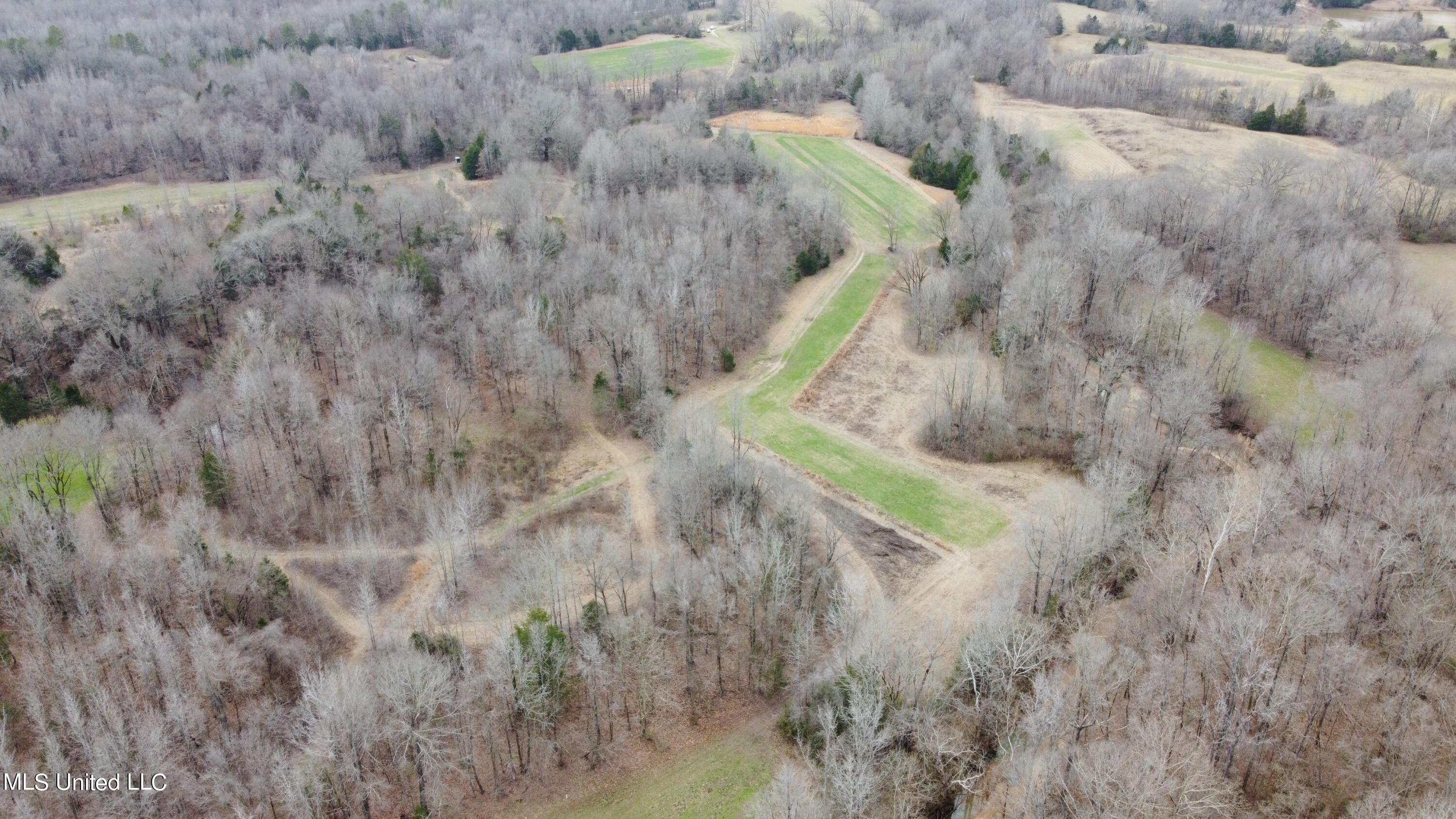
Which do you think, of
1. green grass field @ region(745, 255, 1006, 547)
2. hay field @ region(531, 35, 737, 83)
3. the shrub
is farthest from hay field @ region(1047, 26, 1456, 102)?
green grass field @ region(745, 255, 1006, 547)

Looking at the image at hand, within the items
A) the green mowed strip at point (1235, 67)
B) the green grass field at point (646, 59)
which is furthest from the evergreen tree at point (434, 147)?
the green mowed strip at point (1235, 67)

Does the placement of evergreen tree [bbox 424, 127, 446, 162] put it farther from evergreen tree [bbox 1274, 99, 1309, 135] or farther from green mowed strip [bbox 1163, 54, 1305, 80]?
green mowed strip [bbox 1163, 54, 1305, 80]

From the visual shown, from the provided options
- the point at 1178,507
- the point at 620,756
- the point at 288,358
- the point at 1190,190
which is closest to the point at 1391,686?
the point at 1178,507

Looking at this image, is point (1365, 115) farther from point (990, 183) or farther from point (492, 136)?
point (492, 136)

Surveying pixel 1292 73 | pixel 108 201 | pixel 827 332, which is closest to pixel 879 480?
pixel 827 332

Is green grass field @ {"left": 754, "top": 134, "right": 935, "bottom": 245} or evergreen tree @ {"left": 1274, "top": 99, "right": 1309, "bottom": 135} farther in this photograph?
evergreen tree @ {"left": 1274, "top": 99, "right": 1309, "bottom": 135}
